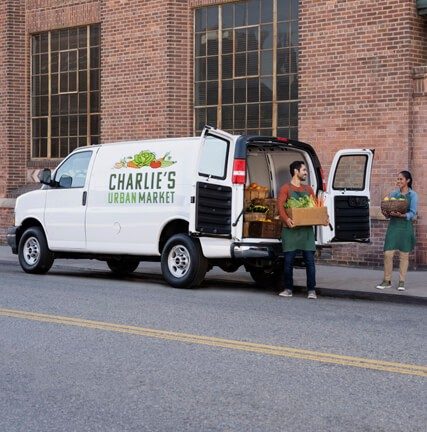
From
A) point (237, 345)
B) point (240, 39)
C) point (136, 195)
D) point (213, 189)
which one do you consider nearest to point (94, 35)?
point (240, 39)

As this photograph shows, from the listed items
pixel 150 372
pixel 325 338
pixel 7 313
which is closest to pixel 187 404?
pixel 150 372

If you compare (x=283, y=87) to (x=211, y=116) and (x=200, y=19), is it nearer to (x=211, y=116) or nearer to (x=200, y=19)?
(x=211, y=116)

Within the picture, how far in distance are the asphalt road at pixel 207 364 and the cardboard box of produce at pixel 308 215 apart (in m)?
1.07

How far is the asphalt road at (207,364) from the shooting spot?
566 cm

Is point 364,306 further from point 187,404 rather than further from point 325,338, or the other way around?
point 187,404

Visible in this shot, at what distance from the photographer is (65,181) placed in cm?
1470

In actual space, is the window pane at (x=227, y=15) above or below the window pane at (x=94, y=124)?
above

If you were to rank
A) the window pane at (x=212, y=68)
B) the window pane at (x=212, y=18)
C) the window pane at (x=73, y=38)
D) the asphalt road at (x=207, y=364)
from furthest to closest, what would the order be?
1. the window pane at (x=73, y=38)
2. the window pane at (x=212, y=68)
3. the window pane at (x=212, y=18)
4. the asphalt road at (x=207, y=364)

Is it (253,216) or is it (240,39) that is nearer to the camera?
(253,216)

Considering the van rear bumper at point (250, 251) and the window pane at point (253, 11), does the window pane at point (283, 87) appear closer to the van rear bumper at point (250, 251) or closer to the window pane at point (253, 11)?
the window pane at point (253, 11)

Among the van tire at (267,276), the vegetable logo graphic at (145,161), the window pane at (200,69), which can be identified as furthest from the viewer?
the window pane at (200,69)

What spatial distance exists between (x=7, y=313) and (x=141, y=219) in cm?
375

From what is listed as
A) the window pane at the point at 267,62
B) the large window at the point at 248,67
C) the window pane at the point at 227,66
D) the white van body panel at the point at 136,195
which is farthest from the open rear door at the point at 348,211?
the window pane at the point at 227,66

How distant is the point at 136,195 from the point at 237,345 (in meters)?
5.77
